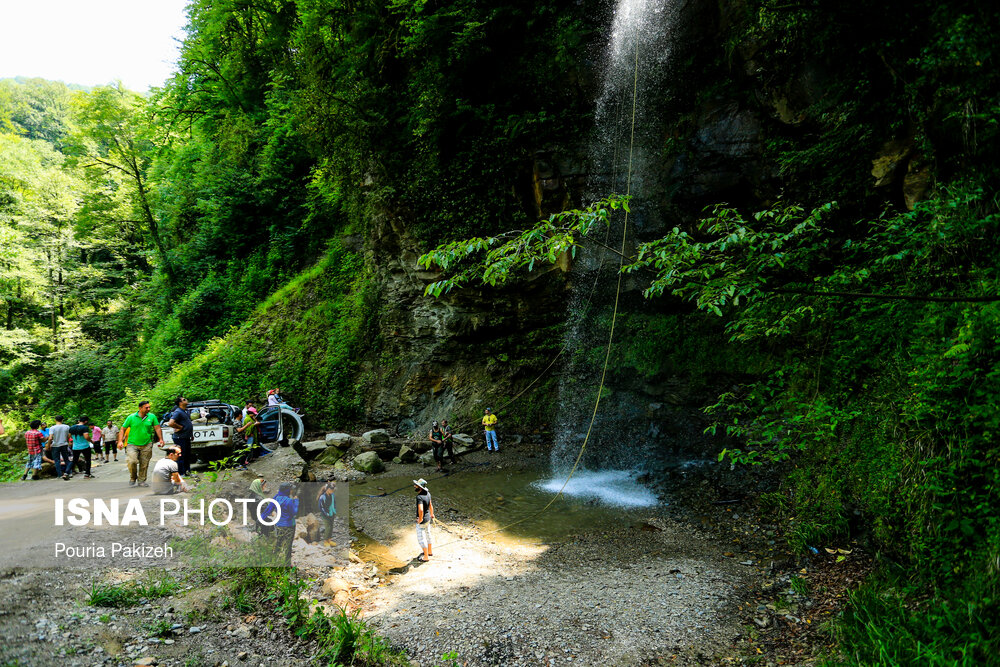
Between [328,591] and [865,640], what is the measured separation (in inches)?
243

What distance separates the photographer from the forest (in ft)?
14.4

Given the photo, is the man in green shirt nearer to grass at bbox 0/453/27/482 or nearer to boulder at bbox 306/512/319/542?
boulder at bbox 306/512/319/542

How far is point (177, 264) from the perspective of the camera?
76.4ft

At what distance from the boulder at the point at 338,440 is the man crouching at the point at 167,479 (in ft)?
20.0

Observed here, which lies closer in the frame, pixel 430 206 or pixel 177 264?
pixel 430 206

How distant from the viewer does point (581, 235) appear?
4.24 meters

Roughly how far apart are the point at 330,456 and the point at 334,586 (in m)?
7.60

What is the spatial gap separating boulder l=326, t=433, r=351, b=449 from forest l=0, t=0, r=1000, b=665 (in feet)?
5.31

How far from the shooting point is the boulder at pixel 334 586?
5994 millimetres

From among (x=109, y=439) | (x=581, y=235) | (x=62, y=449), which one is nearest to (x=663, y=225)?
(x=581, y=235)

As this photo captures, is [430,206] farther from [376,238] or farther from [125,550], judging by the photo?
[125,550]

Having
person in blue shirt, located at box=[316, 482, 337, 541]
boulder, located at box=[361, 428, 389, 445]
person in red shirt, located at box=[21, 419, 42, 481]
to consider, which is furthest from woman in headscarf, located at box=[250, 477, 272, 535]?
person in red shirt, located at box=[21, 419, 42, 481]

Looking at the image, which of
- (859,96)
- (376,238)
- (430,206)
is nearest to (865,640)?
(859,96)

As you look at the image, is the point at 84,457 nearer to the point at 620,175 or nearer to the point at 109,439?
the point at 109,439
